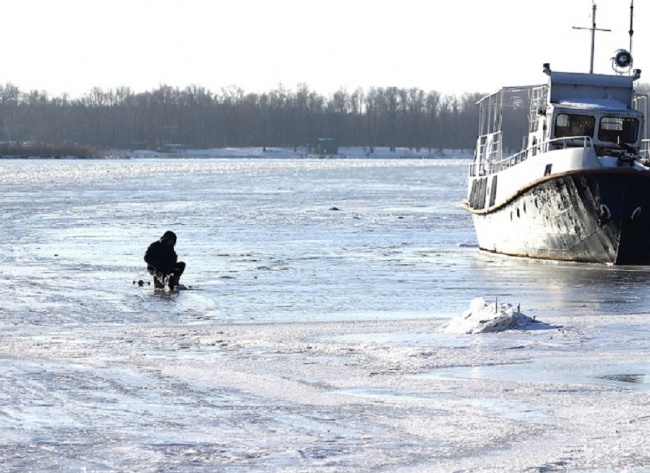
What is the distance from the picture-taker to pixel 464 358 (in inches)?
390

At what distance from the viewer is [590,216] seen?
795 inches

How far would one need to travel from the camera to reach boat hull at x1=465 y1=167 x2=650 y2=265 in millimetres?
19766

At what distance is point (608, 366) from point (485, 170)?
1753 centimetres

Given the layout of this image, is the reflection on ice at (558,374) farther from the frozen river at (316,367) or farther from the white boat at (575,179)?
the white boat at (575,179)

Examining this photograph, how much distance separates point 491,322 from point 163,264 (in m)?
5.83

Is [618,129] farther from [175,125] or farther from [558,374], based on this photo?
[175,125]

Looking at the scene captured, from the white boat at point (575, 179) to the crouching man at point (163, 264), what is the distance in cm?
694

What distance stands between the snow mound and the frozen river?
0.76ft

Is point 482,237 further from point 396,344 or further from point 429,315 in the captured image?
point 396,344

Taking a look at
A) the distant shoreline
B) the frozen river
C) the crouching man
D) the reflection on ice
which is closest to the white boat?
the frozen river

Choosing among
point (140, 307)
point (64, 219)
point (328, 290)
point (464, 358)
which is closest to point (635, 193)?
point (328, 290)

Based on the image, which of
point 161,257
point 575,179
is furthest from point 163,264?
point 575,179

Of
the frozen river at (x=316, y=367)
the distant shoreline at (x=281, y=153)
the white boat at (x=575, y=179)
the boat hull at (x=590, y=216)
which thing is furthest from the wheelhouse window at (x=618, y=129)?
the distant shoreline at (x=281, y=153)

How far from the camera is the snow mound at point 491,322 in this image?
11.4 m
